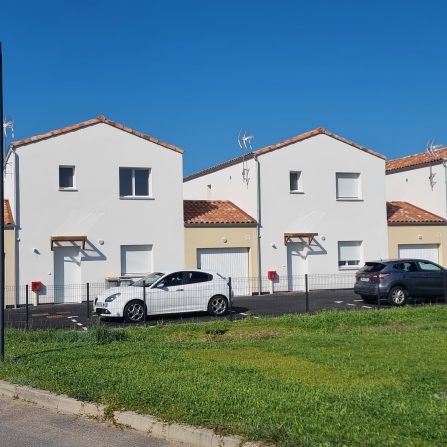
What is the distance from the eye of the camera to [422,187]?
33219mm

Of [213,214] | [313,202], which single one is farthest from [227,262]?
[313,202]

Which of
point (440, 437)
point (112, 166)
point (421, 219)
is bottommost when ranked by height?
point (440, 437)

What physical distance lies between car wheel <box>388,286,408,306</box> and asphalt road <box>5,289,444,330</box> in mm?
308

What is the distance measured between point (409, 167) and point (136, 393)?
94.1 ft

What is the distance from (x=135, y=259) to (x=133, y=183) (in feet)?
10.00

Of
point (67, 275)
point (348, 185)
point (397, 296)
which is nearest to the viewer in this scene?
point (397, 296)

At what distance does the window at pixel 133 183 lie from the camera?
26.5 m

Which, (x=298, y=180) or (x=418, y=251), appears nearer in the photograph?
(x=298, y=180)

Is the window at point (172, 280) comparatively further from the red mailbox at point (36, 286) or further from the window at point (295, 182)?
the window at point (295, 182)

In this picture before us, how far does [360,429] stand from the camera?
6105 mm

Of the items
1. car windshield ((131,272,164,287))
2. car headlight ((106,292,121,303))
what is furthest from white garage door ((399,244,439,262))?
car headlight ((106,292,121,303))

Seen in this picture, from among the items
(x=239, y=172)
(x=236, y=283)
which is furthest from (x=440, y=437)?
(x=239, y=172)

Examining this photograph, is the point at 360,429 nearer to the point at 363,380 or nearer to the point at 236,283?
the point at 363,380

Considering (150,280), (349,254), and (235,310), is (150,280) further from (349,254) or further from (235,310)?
(349,254)
